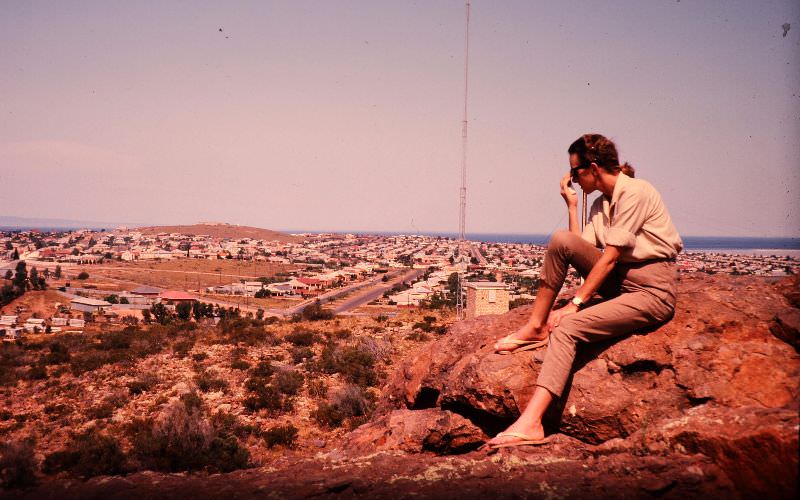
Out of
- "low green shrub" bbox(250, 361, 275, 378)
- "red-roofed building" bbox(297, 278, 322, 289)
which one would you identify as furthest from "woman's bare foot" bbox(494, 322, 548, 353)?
"red-roofed building" bbox(297, 278, 322, 289)

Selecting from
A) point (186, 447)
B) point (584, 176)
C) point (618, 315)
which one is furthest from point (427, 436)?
point (186, 447)

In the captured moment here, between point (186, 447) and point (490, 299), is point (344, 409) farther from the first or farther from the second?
point (490, 299)

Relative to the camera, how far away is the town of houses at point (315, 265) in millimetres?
35188

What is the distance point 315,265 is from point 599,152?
101m

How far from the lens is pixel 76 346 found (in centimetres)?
1888

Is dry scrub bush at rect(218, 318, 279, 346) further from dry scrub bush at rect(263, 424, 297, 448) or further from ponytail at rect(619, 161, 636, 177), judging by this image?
ponytail at rect(619, 161, 636, 177)

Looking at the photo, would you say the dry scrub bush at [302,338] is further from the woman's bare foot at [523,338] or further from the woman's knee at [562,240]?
the woman's knee at [562,240]

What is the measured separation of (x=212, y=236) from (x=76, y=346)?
163 meters

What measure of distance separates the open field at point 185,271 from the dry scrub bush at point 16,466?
6126 cm

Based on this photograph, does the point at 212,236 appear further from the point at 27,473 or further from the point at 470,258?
the point at 27,473

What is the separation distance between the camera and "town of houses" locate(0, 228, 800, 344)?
1385 inches

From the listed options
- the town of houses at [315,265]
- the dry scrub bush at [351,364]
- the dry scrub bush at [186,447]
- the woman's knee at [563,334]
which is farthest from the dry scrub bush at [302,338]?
the woman's knee at [563,334]

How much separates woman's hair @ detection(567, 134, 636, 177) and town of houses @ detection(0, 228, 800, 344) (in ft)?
43.0

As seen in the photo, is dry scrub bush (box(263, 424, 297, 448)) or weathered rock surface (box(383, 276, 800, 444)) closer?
weathered rock surface (box(383, 276, 800, 444))
